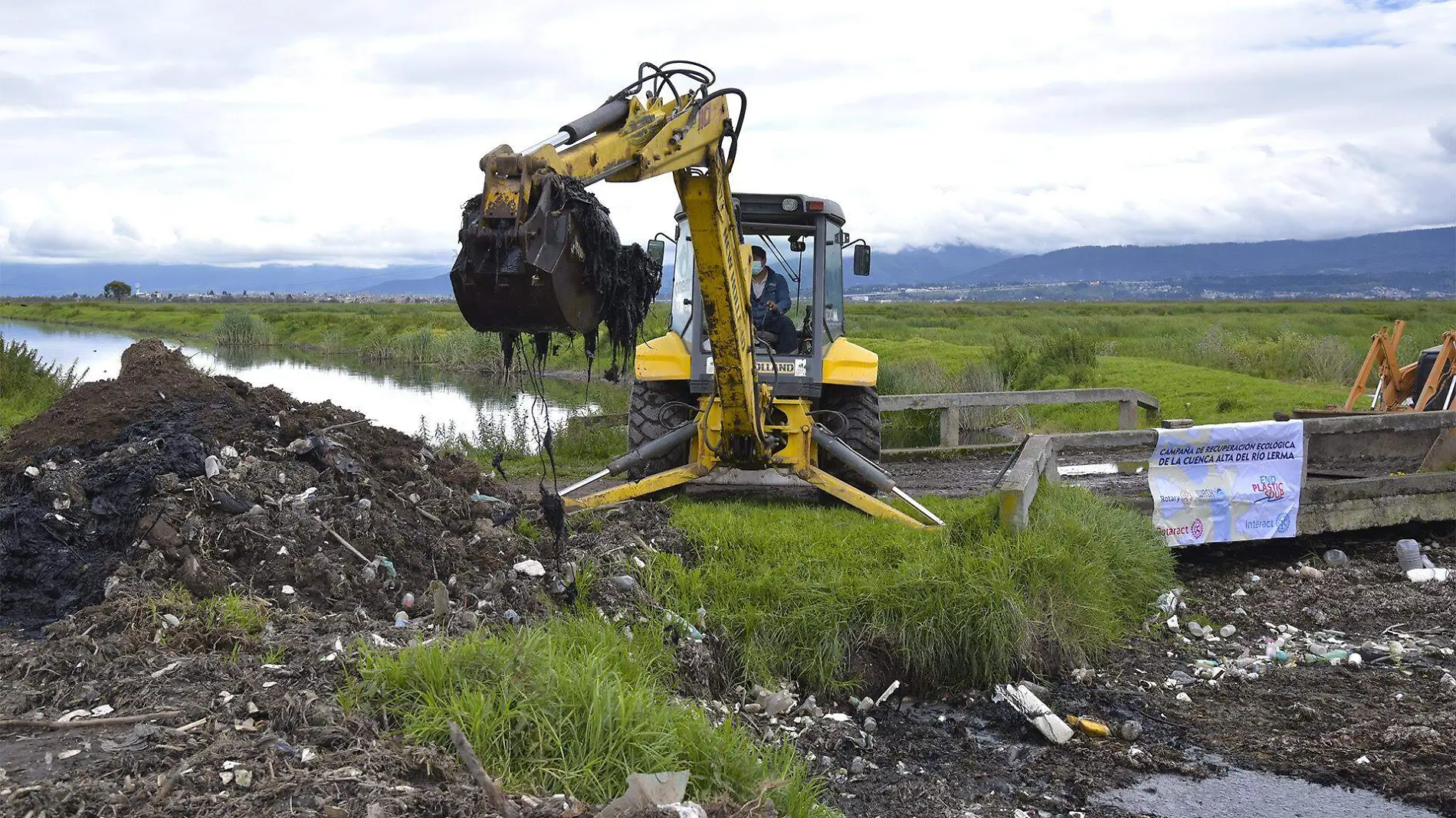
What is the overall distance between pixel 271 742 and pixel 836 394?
702cm

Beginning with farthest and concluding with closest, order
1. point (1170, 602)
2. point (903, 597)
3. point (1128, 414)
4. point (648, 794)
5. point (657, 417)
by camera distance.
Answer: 1. point (1128, 414)
2. point (657, 417)
3. point (1170, 602)
4. point (903, 597)
5. point (648, 794)

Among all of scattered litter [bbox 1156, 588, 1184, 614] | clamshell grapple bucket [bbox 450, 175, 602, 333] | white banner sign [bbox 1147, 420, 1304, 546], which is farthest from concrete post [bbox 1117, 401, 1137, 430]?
clamshell grapple bucket [bbox 450, 175, 602, 333]

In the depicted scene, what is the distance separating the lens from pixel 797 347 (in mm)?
10133

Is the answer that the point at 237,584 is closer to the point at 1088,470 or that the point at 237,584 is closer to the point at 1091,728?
the point at 1091,728

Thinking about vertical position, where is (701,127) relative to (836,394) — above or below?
above

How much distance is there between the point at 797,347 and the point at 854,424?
0.84 m

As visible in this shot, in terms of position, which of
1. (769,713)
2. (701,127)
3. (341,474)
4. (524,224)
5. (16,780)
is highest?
(701,127)

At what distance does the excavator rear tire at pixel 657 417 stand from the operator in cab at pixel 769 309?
0.94 meters

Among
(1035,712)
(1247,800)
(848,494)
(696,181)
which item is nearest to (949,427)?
(848,494)

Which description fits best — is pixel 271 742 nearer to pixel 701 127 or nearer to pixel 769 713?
pixel 769 713

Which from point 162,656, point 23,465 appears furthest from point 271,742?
point 23,465

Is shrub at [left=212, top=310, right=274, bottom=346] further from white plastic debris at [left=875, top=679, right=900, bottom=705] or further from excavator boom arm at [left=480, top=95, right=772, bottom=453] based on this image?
white plastic debris at [left=875, top=679, right=900, bottom=705]

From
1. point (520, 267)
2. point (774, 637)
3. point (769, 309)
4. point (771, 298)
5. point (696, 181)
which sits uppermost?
point (696, 181)

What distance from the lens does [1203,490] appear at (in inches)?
352
